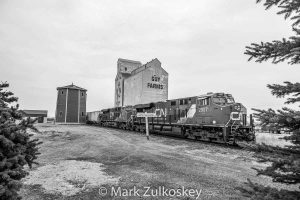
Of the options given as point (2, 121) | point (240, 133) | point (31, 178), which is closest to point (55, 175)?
point (31, 178)

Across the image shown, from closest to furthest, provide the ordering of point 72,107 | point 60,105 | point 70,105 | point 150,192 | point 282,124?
point 282,124 < point 150,192 < point 60,105 < point 70,105 < point 72,107

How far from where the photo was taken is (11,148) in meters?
2.85

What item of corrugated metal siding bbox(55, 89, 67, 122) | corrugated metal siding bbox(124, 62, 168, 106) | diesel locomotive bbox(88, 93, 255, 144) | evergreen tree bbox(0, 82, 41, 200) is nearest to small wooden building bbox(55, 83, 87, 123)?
corrugated metal siding bbox(55, 89, 67, 122)

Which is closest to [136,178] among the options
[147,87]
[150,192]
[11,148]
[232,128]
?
[150,192]

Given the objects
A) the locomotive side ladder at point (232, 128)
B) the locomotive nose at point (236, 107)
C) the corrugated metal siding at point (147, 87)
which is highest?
the corrugated metal siding at point (147, 87)

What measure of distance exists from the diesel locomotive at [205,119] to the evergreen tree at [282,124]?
39.7ft

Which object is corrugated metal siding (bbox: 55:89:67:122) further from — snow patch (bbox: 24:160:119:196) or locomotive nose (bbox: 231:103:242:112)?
snow patch (bbox: 24:160:119:196)

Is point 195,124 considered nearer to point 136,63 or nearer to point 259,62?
point 259,62

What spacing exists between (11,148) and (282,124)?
3434 mm

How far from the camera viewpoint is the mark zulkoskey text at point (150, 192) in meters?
5.20

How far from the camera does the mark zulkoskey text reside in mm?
5195

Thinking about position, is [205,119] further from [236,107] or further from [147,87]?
[147,87]

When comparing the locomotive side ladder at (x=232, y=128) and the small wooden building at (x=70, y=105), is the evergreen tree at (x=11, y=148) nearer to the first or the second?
the locomotive side ladder at (x=232, y=128)

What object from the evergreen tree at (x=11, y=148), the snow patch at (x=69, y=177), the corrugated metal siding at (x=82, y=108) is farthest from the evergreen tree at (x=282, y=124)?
the corrugated metal siding at (x=82, y=108)
